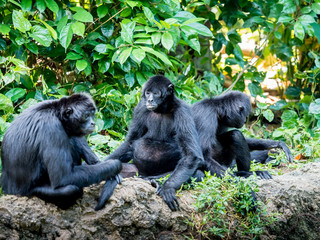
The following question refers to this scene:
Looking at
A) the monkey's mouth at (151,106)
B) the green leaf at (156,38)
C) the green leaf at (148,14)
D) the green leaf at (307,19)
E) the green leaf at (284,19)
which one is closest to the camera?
the monkey's mouth at (151,106)

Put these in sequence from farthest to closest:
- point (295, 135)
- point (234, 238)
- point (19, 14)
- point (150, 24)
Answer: point (295, 135) → point (150, 24) → point (19, 14) → point (234, 238)

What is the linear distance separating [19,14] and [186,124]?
3406 millimetres

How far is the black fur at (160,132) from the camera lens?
7179 mm

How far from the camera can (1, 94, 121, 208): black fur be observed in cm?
529

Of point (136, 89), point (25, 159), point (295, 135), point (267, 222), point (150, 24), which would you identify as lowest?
point (295, 135)

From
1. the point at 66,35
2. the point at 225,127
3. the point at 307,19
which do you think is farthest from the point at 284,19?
the point at 66,35

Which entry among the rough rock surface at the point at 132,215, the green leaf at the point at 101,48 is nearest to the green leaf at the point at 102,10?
the green leaf at the point at 101,48

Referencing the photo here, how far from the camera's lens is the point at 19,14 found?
25.7 feet

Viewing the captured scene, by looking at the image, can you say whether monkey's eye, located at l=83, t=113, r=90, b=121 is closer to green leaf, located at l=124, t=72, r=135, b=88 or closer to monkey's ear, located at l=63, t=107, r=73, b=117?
monkey's ear, located at l=63, t=107, r=73, b=117

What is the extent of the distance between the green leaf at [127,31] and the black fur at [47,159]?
2.87m

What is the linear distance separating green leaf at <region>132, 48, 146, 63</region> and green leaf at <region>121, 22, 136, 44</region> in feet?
0.86

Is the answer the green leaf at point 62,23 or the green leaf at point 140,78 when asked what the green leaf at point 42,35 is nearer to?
the green leaf at point 62,23

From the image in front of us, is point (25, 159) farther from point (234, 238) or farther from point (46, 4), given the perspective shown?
point (46, 4)

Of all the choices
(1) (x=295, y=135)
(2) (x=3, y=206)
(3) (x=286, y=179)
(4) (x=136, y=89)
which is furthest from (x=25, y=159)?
(1) (x=295, y=135)
